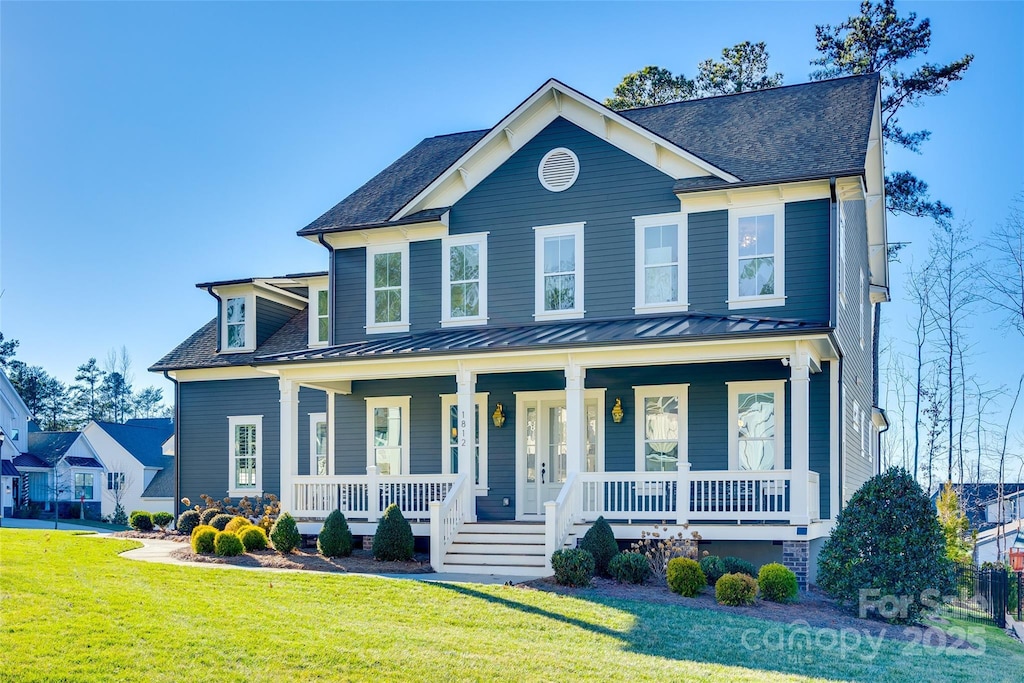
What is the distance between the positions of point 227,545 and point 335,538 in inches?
73.4

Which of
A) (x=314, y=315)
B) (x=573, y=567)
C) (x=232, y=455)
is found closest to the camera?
(x=573, y=567)

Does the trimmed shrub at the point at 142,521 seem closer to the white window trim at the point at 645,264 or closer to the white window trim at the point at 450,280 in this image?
the white window trim at the point at 450,280

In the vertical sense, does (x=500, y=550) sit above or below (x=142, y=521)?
above

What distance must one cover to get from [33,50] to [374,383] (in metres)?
9.86

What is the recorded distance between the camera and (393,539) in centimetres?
1727

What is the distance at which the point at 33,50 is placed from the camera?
550 inches

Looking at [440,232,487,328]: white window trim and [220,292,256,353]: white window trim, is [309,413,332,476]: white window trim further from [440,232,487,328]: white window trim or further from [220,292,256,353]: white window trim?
[440,232,487,328]: white window trim

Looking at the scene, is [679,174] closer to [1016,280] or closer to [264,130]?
[264,130]

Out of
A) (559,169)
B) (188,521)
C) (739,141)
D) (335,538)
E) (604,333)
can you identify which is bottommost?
(188,521)

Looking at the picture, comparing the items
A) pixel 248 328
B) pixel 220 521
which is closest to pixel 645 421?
pixel 220 521

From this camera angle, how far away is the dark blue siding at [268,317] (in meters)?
26.3

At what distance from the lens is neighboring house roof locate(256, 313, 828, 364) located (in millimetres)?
16828

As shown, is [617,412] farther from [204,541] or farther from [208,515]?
[208,515]

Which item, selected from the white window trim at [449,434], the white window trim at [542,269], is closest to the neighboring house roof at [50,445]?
the white window trim at [449,434]
